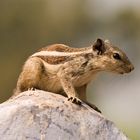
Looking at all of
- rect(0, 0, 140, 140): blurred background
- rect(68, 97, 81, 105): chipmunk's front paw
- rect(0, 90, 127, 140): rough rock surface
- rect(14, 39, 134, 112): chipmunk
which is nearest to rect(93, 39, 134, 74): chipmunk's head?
rect(14, 39, 134, 112): chipmunk

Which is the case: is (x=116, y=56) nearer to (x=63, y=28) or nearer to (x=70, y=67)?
(x=70, y=67)

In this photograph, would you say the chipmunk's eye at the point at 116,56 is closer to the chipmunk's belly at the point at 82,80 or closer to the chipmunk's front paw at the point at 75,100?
the chipmunk's belly at the point at 82,80

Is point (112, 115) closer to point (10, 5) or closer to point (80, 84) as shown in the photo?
point (10, 5)

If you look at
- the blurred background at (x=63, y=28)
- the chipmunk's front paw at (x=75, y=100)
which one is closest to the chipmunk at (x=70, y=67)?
the chipmunk's front paw at (x=75, y=100)

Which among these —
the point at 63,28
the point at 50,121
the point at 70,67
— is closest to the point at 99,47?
the point at 70,67

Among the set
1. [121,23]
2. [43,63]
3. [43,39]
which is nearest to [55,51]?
[43,63]
